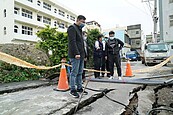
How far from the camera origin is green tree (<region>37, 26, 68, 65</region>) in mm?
5977

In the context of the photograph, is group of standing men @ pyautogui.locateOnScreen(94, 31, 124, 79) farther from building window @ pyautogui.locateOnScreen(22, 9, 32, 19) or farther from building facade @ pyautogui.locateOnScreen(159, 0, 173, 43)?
building window @ pyautogui.locateOnScreen(22, 9, 32, 19)

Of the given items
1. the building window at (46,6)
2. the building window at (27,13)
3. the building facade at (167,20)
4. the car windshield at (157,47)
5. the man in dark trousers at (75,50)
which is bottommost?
the man in dark trousers at (75,50)

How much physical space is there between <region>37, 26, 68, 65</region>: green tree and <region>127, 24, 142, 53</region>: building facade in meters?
40.6

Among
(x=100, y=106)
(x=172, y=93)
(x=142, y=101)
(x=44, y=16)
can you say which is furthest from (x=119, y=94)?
(x=44, y=16)

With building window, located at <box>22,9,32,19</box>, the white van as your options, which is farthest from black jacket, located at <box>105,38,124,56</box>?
building window, located at <box>22,9,32,19</box>

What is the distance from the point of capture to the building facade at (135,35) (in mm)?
43719

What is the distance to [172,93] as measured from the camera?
3838mm

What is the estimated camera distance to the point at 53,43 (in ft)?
19.7

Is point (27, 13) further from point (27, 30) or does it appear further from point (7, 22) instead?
point (7, 22)

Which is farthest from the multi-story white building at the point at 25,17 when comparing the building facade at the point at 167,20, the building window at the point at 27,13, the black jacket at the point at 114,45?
the black jacket at the point at 114,45

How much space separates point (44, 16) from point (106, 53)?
85.8 feet

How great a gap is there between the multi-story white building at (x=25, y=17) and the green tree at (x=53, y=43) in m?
11.1

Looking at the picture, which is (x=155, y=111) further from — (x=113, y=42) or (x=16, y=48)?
(x=16, y=48)

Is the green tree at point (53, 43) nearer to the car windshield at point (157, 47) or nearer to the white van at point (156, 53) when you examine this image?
A: the white van at point (156, 53)
